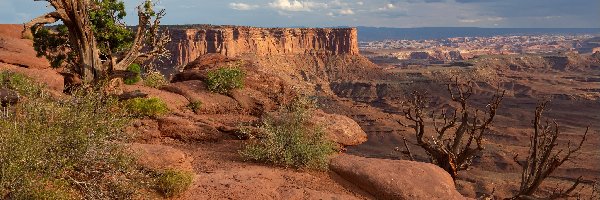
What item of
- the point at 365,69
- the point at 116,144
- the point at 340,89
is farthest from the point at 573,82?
the point at 116,144

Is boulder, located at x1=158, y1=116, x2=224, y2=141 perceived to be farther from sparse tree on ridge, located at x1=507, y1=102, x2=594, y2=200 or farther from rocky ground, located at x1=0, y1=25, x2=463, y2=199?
sparse tree on ridge, located at x1=507, y1=102, x2=594, y2=200

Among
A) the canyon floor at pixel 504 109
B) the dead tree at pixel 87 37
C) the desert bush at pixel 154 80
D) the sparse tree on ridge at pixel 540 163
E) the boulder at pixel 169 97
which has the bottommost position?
the canyon floor at pixel 504 109

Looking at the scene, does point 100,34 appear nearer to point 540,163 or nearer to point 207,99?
point 207,99

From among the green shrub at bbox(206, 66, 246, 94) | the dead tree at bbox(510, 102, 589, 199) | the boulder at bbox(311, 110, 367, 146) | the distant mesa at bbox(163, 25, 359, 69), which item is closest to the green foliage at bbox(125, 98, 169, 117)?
the green shrub at bbox(206, 66, 246, 94)

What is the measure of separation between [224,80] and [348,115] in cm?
6913

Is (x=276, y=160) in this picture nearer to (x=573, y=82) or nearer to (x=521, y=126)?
(x=521, y=126)

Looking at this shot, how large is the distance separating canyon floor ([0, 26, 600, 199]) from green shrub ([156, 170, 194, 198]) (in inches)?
12.0

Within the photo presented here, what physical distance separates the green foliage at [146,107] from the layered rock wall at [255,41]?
85.7 meters

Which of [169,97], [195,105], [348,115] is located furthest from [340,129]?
[348,115]

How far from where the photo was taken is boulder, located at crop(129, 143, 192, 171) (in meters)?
10.1

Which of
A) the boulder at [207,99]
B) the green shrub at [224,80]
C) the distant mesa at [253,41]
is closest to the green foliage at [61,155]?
the boulder at [207,99]

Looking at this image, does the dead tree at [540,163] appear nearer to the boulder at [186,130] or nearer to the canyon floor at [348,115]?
the canyon floor at [348,115]

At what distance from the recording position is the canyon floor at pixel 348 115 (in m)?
11.2

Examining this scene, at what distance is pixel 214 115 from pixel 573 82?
484ft
